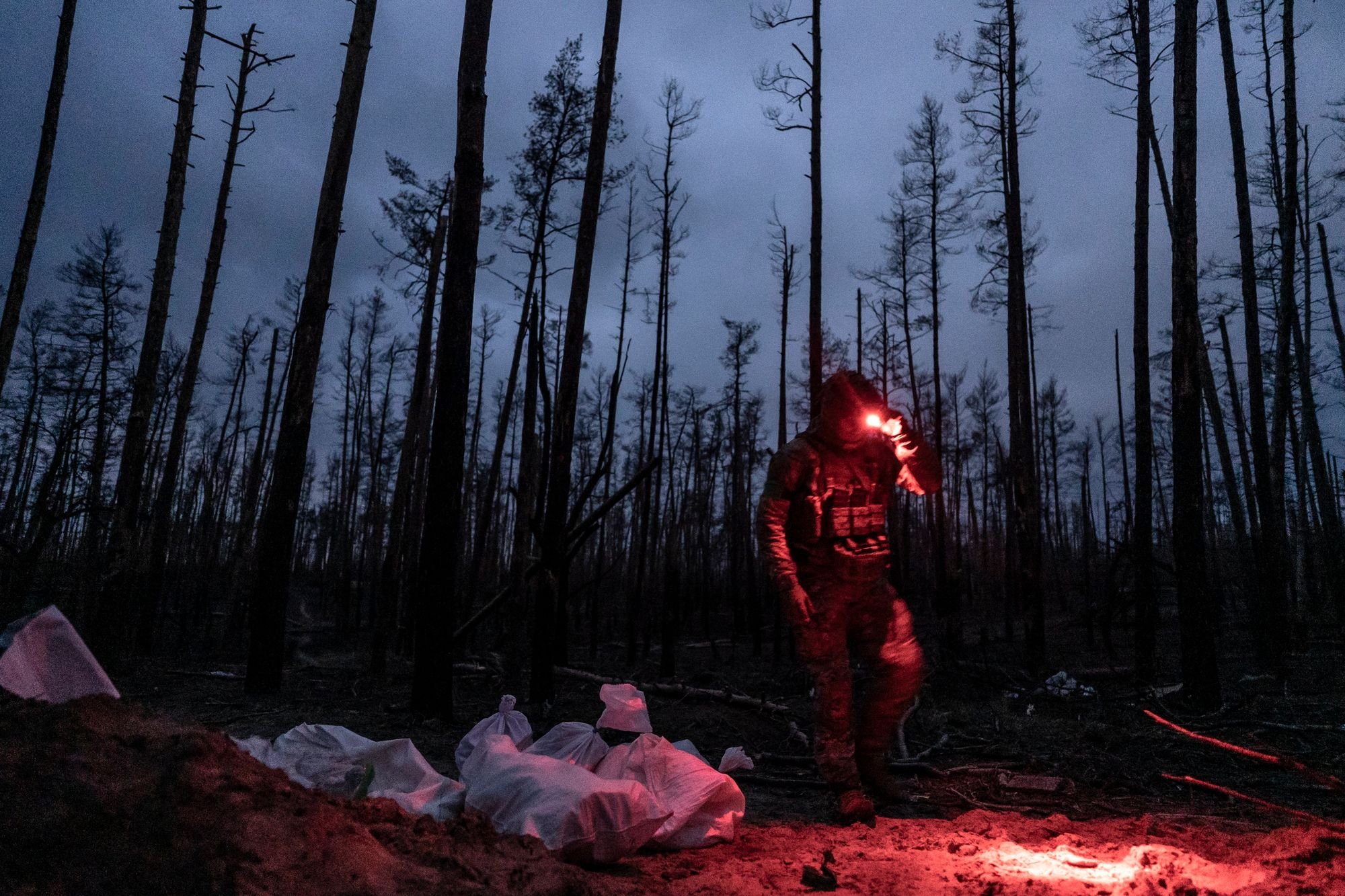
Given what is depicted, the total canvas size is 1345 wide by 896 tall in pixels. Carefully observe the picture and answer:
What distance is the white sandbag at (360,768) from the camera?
3123mm

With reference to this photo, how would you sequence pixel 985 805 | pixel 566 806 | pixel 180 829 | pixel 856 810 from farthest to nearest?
pixel 985 805
pixel 856 810
pixel 566 806
pixel 180 829

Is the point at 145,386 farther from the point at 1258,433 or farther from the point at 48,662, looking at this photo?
the point at 1258,433

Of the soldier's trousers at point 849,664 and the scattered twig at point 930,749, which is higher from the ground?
the soldier's trousers at point 849,664

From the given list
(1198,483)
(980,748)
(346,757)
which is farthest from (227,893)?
(1198,483)

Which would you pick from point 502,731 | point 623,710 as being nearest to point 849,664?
point 623,710

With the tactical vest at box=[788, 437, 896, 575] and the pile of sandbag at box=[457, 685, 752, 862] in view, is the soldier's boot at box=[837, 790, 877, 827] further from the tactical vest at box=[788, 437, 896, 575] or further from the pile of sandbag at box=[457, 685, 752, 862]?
the tactical vest at box=[788, 437, 896, 575]

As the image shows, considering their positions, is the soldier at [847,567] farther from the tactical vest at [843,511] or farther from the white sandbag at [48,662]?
the white sandbag at [48,662]

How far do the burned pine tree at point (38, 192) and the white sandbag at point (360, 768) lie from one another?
11976 mm

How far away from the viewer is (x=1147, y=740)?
6812 mm

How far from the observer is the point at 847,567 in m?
4.29

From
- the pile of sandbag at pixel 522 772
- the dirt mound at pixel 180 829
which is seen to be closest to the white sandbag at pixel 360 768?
the pile of sandbag at pixel 522 772

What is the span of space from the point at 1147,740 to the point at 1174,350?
4.08 metres

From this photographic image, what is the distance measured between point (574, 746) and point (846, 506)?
2021 millimetres

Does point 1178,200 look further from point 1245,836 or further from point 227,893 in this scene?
point 227,893
